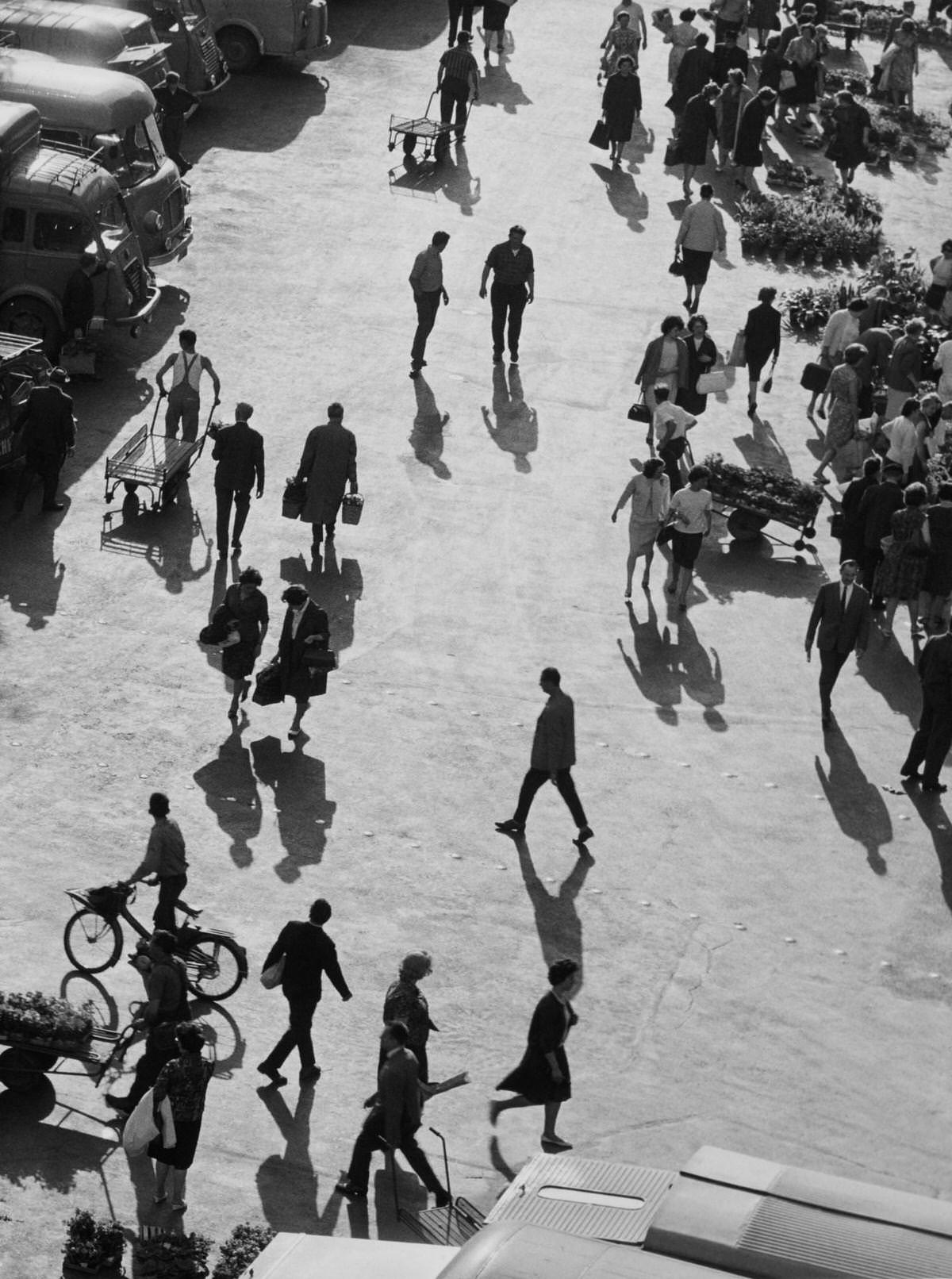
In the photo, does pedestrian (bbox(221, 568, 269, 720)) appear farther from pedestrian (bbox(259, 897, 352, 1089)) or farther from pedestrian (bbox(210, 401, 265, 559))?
pedestrian (bbox(259, 897, 352, 1089))

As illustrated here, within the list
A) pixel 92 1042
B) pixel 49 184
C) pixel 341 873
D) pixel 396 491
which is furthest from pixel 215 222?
pixel 92 1042

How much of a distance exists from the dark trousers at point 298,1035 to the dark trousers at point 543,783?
3.38 metres

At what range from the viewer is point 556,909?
1541 centimetres

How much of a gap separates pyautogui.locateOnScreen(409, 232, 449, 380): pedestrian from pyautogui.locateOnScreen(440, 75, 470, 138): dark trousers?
7799mm

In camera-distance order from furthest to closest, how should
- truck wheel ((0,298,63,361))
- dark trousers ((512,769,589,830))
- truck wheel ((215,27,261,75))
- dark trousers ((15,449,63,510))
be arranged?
truck wheel ((215,27,261,75))
truck wheel ((0,298,63,361))
dark trousers ((15,449,63,510))
dark trousers ((512,769,589,830))

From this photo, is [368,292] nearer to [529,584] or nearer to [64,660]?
[529,584]

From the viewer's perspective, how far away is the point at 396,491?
2150cm

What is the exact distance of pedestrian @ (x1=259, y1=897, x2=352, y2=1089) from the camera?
42.0ft

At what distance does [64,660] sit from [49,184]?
7.45m

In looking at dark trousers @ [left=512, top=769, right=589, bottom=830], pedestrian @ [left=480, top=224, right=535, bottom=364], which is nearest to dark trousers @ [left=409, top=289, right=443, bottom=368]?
pedestrian @ [left=480, top=224, right=535, bottom=364]

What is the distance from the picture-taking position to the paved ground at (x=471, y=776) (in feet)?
43.3

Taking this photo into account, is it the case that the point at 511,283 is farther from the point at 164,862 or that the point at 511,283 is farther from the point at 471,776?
the point at 164,862

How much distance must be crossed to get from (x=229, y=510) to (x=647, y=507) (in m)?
3.96

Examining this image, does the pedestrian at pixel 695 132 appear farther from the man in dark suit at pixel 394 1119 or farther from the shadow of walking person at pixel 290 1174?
the man in dark suit at pixel 394 1119
